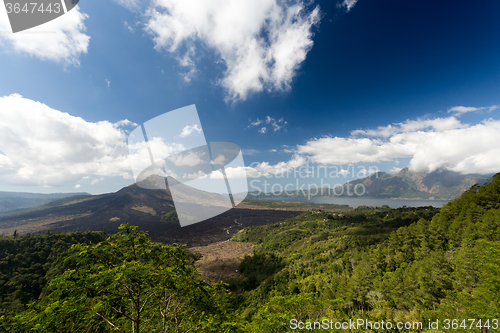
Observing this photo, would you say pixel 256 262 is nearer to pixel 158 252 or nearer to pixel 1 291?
pixel 1 291

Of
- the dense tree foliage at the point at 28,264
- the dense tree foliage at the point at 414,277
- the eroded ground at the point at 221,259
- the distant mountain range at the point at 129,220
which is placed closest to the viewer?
the dense tree foliage at the point at 414,277

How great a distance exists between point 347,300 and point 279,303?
99.8 ft

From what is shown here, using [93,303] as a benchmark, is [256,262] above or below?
below

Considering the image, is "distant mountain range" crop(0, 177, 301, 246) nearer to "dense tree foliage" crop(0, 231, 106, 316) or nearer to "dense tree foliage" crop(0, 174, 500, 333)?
"dense tree foliage" crop(0, 231, 106, 316)

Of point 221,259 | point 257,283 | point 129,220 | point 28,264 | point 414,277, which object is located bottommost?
point 257,283

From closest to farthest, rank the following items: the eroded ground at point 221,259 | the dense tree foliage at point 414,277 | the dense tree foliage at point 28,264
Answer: the dense tree foliage at point 414,277 < the dense tree foliage at point 28,264 < the eroded ground at point 221,259

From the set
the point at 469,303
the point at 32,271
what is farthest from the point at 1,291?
the point at 469,303

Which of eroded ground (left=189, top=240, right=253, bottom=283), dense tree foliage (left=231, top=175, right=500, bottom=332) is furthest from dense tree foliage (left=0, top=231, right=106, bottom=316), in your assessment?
dense tree foliage (left=231, top=175, right=500, bottom=332)

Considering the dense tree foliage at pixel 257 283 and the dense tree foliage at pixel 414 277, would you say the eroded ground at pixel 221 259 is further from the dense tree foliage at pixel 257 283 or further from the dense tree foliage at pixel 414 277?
the dense tree foliage at pixel 414 277

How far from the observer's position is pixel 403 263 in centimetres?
3131

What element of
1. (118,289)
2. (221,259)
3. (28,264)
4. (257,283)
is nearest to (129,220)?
(28,264)

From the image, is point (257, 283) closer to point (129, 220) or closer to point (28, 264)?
point (28, 264)

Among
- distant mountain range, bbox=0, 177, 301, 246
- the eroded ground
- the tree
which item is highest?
the tree

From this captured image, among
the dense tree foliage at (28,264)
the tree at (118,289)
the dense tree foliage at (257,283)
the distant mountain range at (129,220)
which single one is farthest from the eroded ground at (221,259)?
the tree at (118,289)
